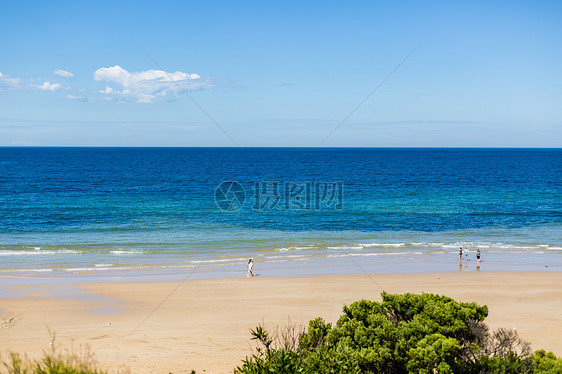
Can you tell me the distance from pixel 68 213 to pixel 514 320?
128 feet

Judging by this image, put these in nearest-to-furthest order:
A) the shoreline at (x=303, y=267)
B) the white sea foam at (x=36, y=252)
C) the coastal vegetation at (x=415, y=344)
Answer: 1. the coastal vegetation at (x=415, y=344)
2. the shoreline at (x=303, y=267)
3. the white sea foam at (x=36, y=252)

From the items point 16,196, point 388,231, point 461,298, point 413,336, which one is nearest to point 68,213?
point 16,196

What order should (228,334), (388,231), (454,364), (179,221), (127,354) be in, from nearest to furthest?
(454,364), (127,354), (228,334), (388,231), (179,221)

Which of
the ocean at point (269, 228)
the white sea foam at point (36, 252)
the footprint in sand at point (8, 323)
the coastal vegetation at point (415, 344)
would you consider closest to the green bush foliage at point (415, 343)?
the coastal vegetation at point (415, 344)

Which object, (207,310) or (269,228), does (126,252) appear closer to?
(269,228)

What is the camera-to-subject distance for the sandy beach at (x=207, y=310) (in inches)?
532

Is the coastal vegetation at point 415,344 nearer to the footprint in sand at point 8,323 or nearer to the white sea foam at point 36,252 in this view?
the footprint in sand at point 8,323

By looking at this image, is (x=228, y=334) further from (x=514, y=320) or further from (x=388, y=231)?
(x=388, y=231)

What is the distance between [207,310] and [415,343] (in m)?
10.5

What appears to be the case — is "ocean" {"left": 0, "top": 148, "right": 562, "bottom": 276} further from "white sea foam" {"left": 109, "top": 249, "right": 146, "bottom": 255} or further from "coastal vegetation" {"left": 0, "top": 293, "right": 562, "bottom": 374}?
"coastal vegetation" {"left": 0, "top": 293, "right": 562, "bottom": 374}

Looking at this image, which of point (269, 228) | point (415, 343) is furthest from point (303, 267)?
point (415, 343)

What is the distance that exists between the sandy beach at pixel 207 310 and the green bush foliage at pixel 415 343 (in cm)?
459

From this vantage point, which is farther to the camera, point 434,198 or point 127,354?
point 434,198

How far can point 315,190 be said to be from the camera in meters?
70.2
